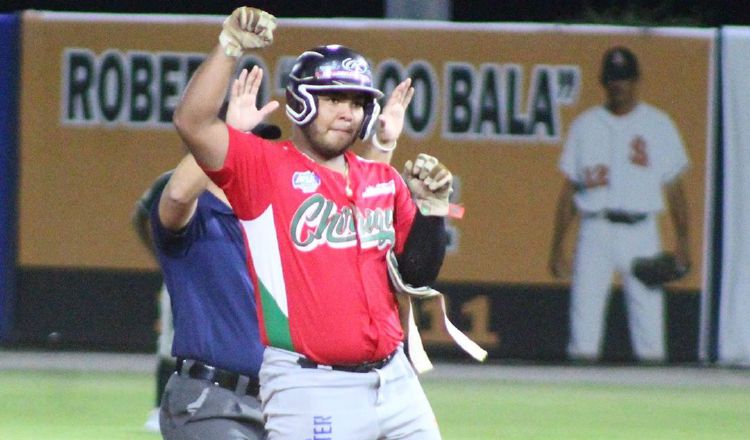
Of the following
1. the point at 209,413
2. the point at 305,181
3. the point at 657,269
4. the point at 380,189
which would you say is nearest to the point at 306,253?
the point at 305,181

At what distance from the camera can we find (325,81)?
15.1 feet

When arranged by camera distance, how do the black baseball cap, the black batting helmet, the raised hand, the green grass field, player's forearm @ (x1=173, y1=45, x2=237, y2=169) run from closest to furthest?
player's forearm @ (x1=173, y1=45, x2=237, y2=169), the black batting helmet, the raised hand, the green grass field, the black baseball cap

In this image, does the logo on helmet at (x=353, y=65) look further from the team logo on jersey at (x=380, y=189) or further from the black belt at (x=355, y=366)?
the black belt at (x=355, y=366)

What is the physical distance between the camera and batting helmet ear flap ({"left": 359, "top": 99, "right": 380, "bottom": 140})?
4.73m

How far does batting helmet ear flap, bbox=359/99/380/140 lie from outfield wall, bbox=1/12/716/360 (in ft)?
22.9

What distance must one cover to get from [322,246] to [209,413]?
98cm

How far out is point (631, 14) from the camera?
1219cm

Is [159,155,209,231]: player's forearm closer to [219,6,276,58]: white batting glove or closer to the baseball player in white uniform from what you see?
[219,6,276,58]: white batting glove

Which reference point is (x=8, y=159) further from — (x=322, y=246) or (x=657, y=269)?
(x=322, y=246)

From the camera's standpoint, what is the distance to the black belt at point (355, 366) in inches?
178

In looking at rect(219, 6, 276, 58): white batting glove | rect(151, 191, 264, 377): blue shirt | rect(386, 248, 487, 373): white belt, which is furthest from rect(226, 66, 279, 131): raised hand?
rect(386, 248, 487, 373): white belt

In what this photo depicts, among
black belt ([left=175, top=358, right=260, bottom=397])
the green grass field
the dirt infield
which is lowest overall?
the dirt infield

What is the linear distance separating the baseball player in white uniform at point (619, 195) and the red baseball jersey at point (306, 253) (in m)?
7.35

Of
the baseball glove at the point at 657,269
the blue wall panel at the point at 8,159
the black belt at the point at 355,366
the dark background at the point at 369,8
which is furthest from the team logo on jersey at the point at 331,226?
the dark background at the point at 369,8
